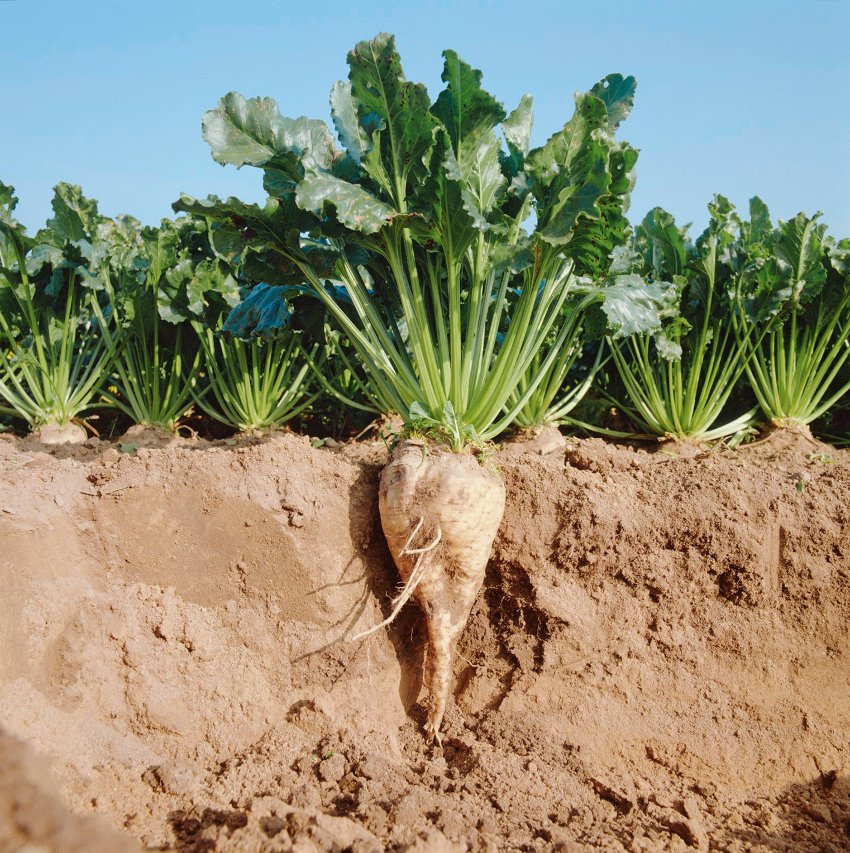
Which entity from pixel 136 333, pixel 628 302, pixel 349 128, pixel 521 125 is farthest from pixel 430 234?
pixel 136 333

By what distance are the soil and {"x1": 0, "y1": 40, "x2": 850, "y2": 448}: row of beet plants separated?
98 centimetres

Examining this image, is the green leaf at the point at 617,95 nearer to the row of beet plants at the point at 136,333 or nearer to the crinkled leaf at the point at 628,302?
the crinkled leaf at the point at 628,302

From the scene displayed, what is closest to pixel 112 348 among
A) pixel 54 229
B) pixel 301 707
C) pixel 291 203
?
pixel 54 229

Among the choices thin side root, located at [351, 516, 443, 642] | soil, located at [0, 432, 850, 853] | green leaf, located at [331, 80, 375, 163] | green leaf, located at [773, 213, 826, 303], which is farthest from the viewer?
green leaf, located at [773, 213, 826, 303]

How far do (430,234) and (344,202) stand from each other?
54 cm

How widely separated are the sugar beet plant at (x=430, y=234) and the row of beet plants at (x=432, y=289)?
0.02 metres

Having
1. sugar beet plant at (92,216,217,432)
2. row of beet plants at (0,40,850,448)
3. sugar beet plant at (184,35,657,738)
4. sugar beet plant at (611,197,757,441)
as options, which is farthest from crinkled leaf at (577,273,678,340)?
sugar beet plant at (92,216,217,432)

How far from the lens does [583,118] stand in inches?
173

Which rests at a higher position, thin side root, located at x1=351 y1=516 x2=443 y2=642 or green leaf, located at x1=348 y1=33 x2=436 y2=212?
green leaf, located at x1=348 y1=33 x2=436 y2=212

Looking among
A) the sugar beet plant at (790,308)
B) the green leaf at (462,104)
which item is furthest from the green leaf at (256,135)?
the sugar beet plant at (790,308)

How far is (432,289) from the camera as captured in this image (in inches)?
181

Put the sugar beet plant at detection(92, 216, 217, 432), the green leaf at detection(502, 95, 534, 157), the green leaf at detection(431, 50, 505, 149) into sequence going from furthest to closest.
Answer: the sugar beet plant at detection(92, 216, 217, 432)
the green leaf at detection(502, 95, 534, 157)
the green leaf at detection(431, 50, 505, 149)

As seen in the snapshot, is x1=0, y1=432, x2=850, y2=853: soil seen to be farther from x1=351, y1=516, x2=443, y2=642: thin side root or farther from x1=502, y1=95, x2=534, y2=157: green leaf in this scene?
x1=502, y1=95, x2=534, y2=157: green leaf

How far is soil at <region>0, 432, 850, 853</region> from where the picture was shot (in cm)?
356
